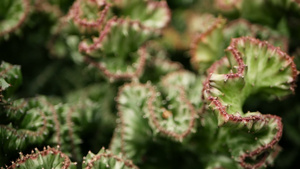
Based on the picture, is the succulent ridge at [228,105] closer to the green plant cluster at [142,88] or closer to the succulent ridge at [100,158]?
the green plant cluster at [142,88]

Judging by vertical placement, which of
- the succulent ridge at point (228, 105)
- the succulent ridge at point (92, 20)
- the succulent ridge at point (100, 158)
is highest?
the succulent ridge at point (92, 20)

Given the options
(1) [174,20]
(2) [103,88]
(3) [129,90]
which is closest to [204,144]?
(3) [129,90]

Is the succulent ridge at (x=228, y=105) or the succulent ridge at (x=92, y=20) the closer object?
the succulent ridge at (x=228, y=105)

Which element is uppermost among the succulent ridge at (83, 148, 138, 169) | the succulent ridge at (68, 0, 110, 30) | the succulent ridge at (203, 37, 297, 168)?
the succulent ridge at (68, 0, 110, 30)

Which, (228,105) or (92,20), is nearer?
(228,105)

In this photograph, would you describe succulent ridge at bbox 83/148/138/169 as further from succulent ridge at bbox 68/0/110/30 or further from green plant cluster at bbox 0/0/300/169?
succulent ridge at bbox 68/0/110/30

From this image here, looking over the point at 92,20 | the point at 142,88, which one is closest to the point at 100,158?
the point at 142,88

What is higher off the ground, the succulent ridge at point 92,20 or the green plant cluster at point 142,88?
the succulent ridge at point 92,20

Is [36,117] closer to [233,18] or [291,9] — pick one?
[233,18]

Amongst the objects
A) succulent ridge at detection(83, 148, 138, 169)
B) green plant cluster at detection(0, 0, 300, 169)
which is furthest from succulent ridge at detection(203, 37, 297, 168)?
succulent ridge at detection(83, 148, 138, 169)

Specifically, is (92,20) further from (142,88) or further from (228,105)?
(228,105)

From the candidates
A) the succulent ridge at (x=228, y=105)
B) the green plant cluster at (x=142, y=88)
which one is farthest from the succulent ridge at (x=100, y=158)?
the succulent ridge at (x=228, y=105)
